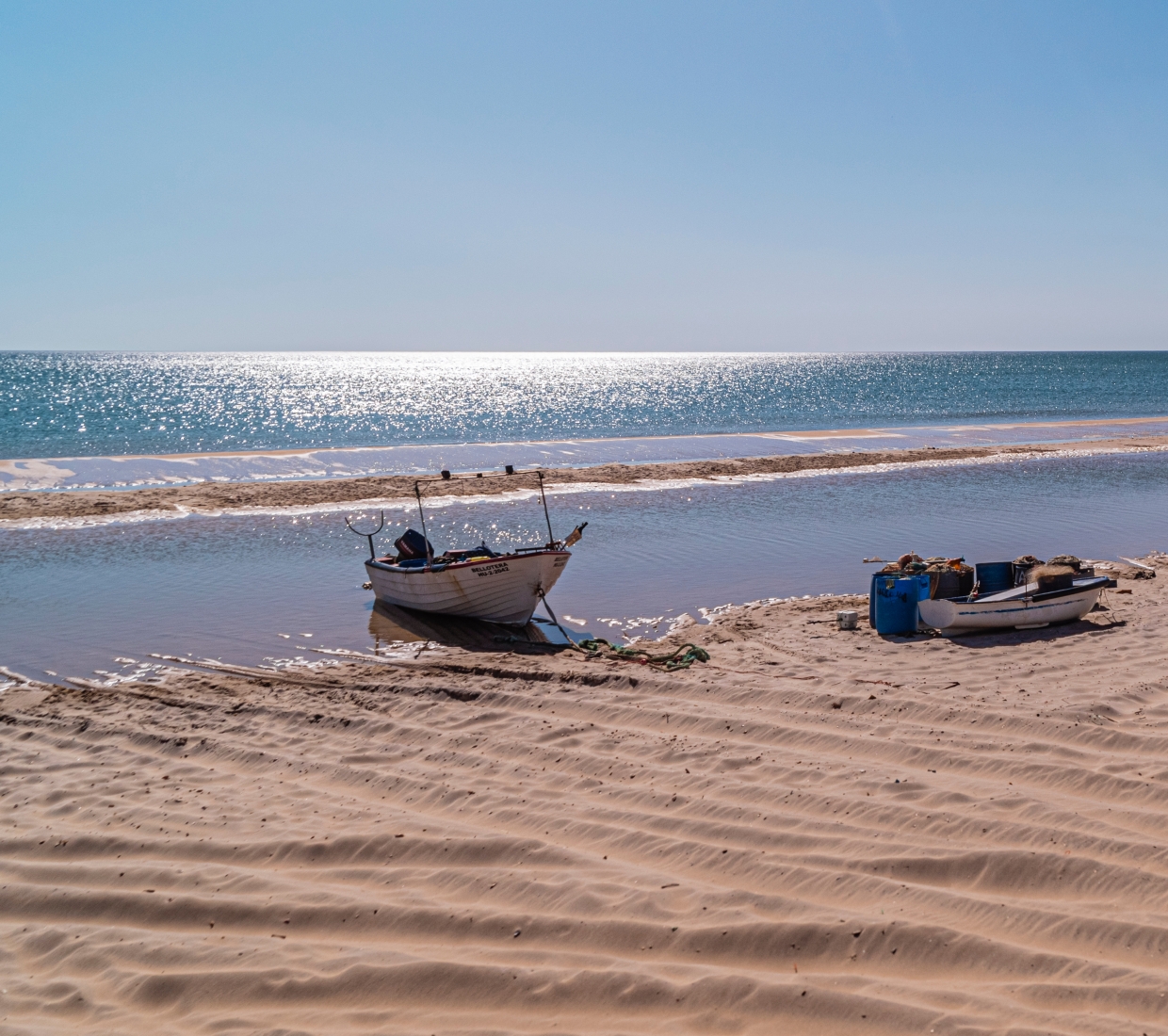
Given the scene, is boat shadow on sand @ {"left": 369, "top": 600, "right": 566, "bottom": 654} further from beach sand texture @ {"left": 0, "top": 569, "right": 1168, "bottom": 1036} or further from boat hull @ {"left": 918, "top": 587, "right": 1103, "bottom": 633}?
boat hull @ {"left": 918, "top": 587, "right": 1103, "bottom": 633}

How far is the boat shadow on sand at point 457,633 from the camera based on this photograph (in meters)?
12.5

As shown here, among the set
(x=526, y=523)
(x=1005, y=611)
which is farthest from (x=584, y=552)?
(x=1005, y=611)

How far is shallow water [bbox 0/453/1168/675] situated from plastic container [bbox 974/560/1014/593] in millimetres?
2357

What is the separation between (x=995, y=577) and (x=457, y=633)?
787 cm

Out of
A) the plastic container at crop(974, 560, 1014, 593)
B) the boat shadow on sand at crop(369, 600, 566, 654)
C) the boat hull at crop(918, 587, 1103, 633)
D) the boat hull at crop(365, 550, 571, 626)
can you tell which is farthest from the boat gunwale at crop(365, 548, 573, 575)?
the plastic container at crop(974, 560, 1014, 593)

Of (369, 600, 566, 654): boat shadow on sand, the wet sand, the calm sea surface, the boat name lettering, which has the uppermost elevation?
the calm sea surface

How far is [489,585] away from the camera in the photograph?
13297mm

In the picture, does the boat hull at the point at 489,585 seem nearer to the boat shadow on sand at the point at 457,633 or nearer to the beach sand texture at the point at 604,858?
the boat shadow on sand at the point at 457,633

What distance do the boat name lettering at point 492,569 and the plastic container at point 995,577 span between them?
6830mm

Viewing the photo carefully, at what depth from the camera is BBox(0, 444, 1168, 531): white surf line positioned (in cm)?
2245

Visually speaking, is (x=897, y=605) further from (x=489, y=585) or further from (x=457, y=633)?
(x=457, y=633)

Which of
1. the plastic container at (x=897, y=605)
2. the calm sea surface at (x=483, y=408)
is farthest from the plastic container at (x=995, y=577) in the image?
the calm sea surface at (x=483, y=408)

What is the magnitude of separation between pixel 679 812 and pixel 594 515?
671 inches

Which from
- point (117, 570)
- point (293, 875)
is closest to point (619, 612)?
point (293, 875)
